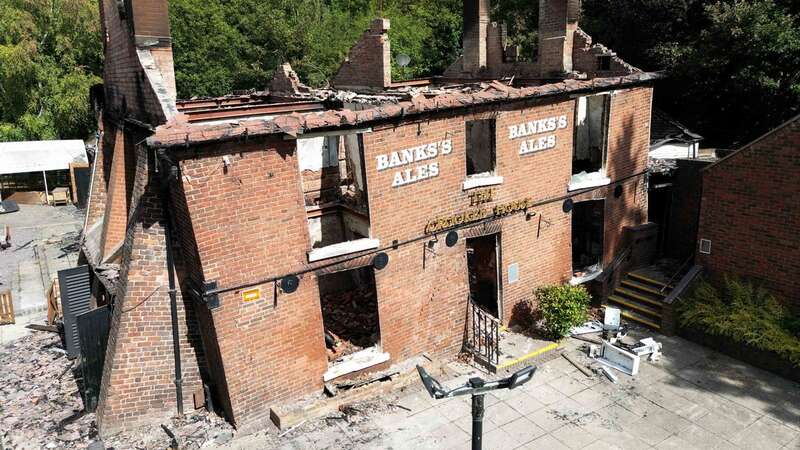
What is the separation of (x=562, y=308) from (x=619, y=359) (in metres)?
1.47

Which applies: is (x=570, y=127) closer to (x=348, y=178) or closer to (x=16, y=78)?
(x=348, y=178)

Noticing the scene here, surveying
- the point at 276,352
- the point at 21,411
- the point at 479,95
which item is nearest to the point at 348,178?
the point at 479,95

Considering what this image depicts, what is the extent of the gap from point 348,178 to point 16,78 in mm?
26854

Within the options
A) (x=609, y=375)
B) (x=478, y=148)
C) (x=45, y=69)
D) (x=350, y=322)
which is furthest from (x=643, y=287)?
(x=45, y=69)

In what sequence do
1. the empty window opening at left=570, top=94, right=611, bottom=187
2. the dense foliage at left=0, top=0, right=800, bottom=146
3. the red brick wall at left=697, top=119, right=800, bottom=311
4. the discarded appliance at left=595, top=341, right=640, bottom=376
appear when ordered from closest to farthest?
the discarded appliance at left=595, top=341, right=640, bottom=376
the red brick wall at left=697, top=119, right=800, bottom=311
the empty window opening at left=570, top=94, right=611, bottom=187
the dense foliage at left=0, top=0, right=800, bottom=146

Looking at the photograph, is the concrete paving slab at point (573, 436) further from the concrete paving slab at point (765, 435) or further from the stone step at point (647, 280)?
the stone step at point (647, 280)

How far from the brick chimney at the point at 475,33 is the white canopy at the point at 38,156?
780 inches

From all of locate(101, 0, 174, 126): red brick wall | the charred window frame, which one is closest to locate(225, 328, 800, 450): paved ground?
the charred window frame

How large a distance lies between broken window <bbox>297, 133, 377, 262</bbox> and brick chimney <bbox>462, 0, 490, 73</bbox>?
721 centimetres

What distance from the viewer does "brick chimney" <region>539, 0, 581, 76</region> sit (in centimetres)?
1543

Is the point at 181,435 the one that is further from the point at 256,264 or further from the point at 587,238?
the point at 587,238

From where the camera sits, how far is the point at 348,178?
42.1ft

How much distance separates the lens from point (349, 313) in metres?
13.1

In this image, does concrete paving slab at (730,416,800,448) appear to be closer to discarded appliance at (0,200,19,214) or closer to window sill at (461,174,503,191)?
window sill at (461,174,503,191)
